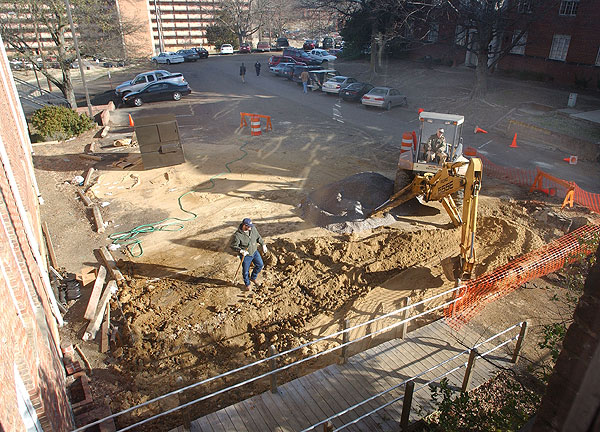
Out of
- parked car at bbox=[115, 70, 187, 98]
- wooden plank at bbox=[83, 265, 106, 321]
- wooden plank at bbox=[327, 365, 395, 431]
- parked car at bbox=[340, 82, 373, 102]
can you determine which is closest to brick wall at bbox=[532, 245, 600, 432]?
wooden plank at bbox=[327, 365, 395, 431]

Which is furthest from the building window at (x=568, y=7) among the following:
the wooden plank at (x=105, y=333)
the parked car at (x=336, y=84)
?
the wooden plank at (x=105, y=333)

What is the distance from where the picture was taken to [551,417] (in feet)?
10.2

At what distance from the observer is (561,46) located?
26328 mm

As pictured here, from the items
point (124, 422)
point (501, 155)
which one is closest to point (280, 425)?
point (124, 422)

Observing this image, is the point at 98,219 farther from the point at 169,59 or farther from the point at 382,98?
the point at 169,59

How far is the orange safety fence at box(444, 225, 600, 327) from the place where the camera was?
7906 mm

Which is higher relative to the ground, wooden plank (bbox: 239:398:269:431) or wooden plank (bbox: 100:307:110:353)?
wooden plank (bbox: 239:398:269:431)

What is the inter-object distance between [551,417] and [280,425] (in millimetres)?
3506

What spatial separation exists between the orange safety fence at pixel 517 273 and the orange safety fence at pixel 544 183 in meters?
2.24

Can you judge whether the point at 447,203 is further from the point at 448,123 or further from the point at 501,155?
the point at 501,155

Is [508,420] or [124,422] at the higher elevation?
[508,420]

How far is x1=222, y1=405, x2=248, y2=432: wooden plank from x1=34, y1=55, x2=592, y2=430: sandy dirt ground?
37.5 inches

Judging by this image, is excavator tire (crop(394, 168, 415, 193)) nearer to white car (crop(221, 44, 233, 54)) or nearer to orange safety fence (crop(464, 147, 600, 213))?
orange safety fence (crop(464, 147, 600, 213))

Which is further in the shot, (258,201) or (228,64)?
(228,64)
